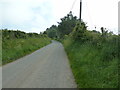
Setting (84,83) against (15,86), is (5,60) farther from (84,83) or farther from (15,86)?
(84,83)

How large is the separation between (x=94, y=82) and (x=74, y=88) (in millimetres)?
778

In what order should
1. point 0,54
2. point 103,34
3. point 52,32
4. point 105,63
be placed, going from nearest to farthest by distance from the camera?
point 105,63, point 103,34, point 0,54, point 52,32

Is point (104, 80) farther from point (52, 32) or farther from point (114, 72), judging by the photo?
point (52, 32)

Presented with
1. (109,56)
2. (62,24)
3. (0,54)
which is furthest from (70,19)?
(109,56)

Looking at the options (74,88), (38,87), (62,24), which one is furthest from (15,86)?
(62,24)

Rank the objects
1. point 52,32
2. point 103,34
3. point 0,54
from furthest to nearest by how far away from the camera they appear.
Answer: point 52,32, point 0,54, point 103,34

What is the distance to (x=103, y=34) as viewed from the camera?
12.7m

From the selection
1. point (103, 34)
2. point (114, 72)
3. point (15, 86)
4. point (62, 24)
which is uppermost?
point (62, 24)

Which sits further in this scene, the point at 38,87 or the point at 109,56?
the point at 109,56

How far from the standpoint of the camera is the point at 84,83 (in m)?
6.91

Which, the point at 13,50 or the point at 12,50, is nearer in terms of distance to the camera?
the point at 12,50

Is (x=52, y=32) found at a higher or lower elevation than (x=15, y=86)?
higher

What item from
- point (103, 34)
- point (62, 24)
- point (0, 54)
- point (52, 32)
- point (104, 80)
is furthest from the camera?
point (52, 32)

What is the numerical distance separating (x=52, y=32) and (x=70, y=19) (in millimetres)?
49736
